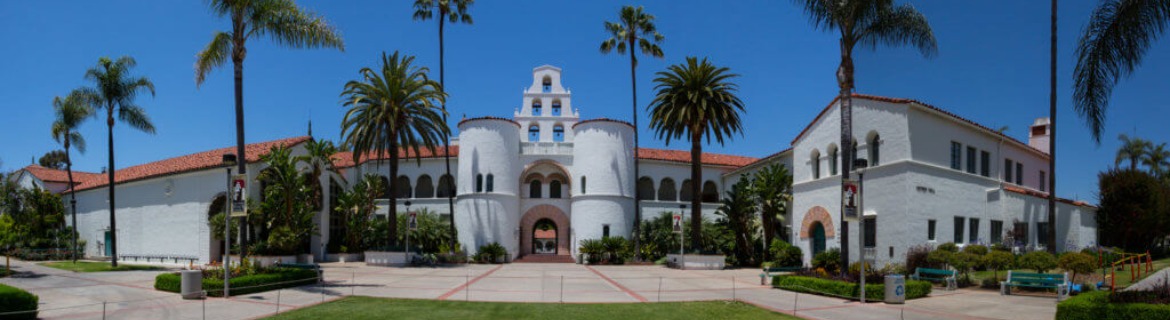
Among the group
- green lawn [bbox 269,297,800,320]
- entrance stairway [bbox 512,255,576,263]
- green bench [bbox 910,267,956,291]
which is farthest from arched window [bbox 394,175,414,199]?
green bench [bbox 910,267,956,291]

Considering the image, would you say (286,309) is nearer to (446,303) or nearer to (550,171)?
(446,303)

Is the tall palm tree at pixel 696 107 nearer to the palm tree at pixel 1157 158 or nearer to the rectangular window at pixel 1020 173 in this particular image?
the rectangular window at pixel 1020 173

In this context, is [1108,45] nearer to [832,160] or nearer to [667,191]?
[832,160]

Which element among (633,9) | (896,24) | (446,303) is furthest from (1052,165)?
(633,9)

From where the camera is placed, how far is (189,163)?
39.5m

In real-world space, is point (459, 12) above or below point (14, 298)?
above

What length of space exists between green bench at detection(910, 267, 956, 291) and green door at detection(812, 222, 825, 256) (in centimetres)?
723

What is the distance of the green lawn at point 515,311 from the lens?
15312 millimetres

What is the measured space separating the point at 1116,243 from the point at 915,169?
17.3 meters

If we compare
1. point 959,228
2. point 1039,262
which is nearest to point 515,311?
point 1039,262

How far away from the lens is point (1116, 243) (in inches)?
1332

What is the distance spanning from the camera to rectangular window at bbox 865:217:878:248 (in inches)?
1057

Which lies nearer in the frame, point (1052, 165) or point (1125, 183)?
point (1052, 165)

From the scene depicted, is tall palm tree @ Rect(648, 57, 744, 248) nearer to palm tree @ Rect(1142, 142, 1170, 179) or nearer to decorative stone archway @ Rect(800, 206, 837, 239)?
decorative stone archway @ Rect(800, 206, 837, 239)
